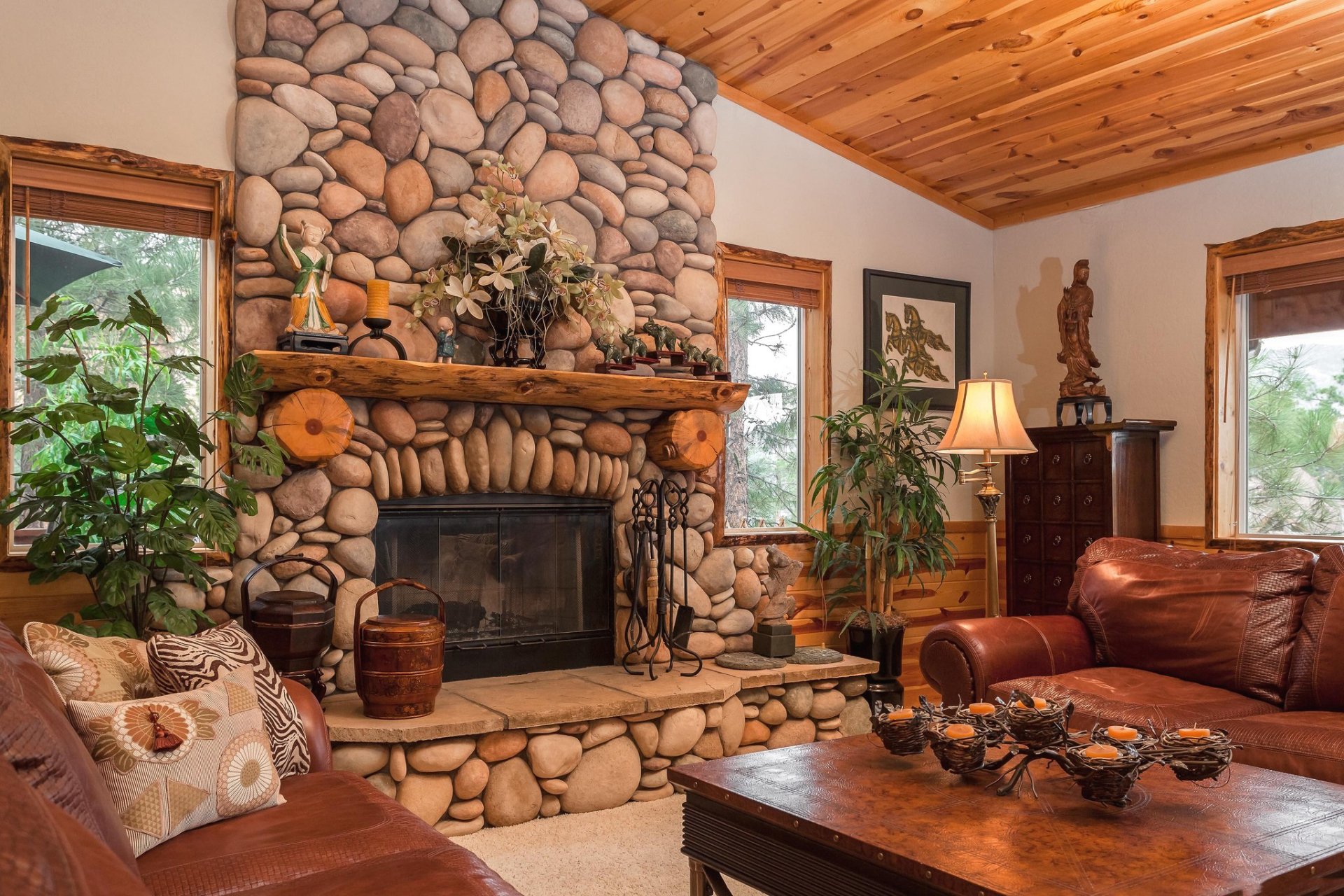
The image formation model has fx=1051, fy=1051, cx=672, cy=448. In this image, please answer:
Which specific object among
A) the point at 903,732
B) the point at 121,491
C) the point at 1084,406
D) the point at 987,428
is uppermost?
the point at 1084,406

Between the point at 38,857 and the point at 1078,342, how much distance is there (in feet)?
16.8

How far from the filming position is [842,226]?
209 inches

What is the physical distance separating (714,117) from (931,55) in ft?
3.28

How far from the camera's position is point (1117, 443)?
484 cm

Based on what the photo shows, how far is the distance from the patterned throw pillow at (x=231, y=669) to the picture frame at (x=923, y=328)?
11.4 feet

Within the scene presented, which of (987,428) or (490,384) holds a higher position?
(490,384)

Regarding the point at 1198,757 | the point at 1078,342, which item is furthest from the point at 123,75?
the point at 1078,342

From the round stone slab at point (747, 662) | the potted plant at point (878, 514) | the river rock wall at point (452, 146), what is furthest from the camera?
the potted plant at point (878, 514)

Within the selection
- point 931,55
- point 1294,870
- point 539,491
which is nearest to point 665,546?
point 539,491

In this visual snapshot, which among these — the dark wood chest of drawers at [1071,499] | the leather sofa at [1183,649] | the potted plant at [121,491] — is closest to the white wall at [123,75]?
the potted plant at [121,491]

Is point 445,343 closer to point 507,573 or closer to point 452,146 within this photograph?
point 452,146

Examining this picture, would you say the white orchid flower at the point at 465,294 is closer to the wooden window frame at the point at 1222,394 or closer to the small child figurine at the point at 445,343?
the small child figurine at the point at 445,343

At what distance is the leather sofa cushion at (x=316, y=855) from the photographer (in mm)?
1795

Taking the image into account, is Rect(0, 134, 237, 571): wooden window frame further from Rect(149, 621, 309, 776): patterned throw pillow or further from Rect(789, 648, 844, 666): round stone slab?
Rect(789, 648, 844, 666): round stone slab
